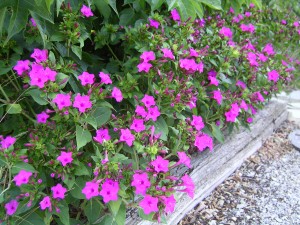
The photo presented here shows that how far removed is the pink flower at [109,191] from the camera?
1.57 m

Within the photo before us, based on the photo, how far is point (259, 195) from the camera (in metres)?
2.77

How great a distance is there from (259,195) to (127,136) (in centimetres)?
141

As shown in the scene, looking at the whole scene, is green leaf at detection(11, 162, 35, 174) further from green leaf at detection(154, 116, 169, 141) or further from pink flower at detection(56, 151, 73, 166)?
green leaf at detection(154, 116, 169, 141)

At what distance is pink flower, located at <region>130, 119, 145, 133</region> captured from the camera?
1.79m

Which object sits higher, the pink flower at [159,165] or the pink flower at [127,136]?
the pink flower at [127,136]

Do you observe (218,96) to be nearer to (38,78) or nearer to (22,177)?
(38,78)

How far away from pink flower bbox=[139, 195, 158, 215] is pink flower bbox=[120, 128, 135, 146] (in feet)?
0.79

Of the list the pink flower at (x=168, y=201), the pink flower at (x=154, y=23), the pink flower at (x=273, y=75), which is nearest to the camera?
the pink flower at (x=168, y=201)

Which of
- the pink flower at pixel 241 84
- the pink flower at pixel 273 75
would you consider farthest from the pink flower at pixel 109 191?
the pink flower at pixel 273 75

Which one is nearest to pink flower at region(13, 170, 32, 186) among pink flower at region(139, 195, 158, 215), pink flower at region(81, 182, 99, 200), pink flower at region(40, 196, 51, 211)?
pink flower at region(40, 196, 51, 211)

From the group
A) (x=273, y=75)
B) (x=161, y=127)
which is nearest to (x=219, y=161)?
(x=273, y=75)

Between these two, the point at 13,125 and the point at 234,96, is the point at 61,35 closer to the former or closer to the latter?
the point at 13,125

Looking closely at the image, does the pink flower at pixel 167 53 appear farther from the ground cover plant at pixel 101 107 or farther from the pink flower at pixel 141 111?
the pink flower at pixel 141 111

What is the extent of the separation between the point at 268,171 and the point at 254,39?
3.98 feet
